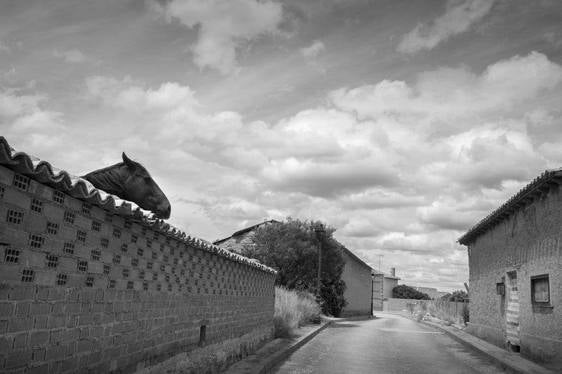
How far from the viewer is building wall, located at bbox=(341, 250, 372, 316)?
145 feet

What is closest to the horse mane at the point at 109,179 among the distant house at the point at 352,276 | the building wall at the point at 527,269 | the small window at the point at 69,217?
the small window at the point at 69,217

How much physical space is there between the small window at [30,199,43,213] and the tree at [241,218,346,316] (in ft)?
85.4

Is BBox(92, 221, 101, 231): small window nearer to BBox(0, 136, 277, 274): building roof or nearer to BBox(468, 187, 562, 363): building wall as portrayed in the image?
BBox(0, 136, 277, 274): building roof

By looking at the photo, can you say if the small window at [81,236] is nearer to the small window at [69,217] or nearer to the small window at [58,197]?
the small window at [69,217]

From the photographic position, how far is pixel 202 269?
970 cm

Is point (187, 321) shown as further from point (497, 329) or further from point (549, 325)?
point (497, 329)

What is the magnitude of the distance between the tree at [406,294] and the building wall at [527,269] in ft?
227

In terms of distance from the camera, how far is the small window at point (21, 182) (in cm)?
422

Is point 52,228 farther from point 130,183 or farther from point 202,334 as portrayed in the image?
point 202,334

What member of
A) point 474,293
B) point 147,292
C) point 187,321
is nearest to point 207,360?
point 187,321

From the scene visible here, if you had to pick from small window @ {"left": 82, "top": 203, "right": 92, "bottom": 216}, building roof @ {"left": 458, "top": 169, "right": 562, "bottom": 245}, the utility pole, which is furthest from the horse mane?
the utility pole

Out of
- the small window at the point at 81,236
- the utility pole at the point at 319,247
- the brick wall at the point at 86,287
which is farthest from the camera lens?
the utility pole at the point at 319,247

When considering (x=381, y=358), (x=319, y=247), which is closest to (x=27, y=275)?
(x=381, y=358)

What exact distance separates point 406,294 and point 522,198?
77350 millimetres
